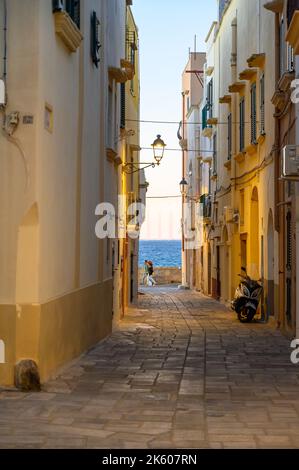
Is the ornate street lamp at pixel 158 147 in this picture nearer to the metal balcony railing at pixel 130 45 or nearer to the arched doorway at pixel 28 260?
the metal balcony railing at pixel 130 45

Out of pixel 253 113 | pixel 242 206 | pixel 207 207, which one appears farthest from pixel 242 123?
pixel 207 207

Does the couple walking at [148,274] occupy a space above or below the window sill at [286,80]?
below

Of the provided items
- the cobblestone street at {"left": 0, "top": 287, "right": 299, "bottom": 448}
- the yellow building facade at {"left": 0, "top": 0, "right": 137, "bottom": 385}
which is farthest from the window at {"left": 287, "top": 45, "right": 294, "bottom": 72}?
the cobblestone street at {"left": 0, "top": 287, "right": 299, "bottom": 448}

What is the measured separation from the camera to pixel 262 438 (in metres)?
6.64

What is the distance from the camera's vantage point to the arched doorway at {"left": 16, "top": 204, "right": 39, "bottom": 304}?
8.91m

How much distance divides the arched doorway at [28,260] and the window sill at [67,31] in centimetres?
250

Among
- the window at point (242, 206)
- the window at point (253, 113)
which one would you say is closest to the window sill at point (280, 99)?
the window at point (253, 113)

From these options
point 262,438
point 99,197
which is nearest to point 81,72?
point 99,197

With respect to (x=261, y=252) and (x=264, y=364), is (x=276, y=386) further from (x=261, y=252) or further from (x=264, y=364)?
(x=261, y=252)

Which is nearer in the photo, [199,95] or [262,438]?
[262,438]

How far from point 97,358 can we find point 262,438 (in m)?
5.59

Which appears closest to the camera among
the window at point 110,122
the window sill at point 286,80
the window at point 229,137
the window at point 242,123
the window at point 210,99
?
the window sill at point 286,80

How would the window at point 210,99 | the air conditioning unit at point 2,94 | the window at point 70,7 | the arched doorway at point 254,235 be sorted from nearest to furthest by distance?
the air conditioning unit at point 2,94 → the window at point 70,7 → the arched doorway at point 254,235 → the window at point 210,99

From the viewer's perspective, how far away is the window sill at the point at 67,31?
31.3 ft
